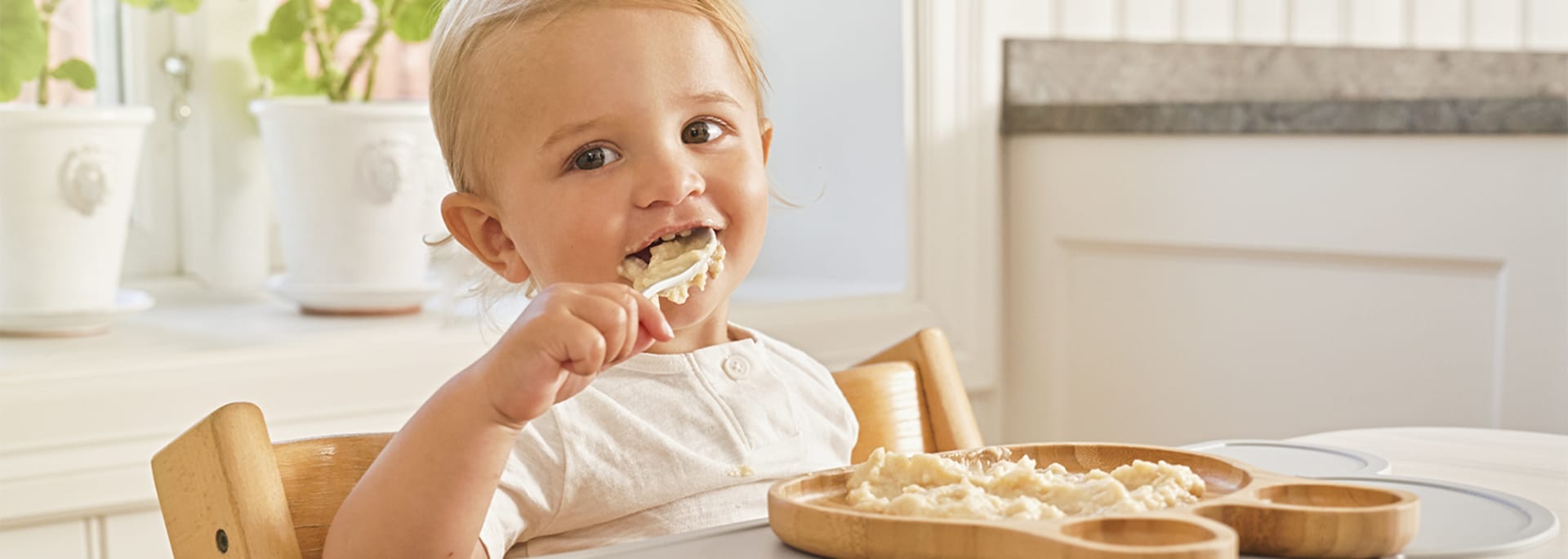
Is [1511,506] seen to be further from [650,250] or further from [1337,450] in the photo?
[650,250]

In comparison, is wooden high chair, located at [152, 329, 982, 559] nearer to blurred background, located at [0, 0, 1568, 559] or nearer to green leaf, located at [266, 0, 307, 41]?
blurred background, located at [0, 0, 1568, 559]

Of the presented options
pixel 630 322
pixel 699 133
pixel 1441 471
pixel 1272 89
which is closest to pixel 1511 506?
pixel 1441 471

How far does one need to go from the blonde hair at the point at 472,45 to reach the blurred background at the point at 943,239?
0.20 meters

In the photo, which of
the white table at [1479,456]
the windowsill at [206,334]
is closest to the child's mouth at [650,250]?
the white table at [1479,456]

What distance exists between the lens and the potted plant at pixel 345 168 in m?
1.59

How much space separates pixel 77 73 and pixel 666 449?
0.91m

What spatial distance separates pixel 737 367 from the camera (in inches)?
38.0

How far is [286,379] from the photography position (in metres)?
1.44

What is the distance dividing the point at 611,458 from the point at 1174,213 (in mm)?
1129

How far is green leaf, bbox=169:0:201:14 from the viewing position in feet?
5.12

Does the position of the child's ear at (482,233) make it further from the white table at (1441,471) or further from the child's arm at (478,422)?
the white table at (1441,471)

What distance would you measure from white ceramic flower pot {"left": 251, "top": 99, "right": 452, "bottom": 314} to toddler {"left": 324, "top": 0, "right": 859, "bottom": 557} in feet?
2.16

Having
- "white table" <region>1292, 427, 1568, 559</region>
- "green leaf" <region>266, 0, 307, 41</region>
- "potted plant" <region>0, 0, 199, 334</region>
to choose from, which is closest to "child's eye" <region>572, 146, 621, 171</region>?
"white table" <region>1292, 427, 1568, 559</region>

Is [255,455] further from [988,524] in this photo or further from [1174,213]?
[1174,213]
